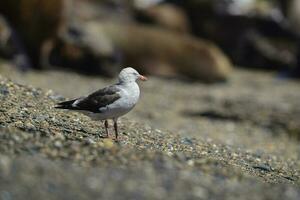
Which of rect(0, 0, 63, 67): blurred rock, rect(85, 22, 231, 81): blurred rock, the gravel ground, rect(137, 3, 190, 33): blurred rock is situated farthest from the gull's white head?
rect(137, 3, 190, 33): blurred rock

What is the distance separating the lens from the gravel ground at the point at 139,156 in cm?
602

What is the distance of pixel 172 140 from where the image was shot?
31.1ft

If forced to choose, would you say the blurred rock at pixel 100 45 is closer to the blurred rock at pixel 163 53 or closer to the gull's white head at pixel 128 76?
the blurred rock at pixel 163 53

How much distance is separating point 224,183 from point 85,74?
42.3 feet

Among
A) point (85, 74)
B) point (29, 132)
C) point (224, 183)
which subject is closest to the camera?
point (224, 183)

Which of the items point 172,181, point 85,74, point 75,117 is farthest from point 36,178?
point 85,74

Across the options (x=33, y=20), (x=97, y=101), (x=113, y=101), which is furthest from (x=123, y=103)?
(x=33, y=20)

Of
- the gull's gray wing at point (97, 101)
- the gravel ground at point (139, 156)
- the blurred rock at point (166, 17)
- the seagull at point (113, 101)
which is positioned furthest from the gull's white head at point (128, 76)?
the blurred rock at point (166, 17)

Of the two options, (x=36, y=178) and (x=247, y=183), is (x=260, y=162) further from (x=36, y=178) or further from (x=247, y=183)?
(x=36, y=178)

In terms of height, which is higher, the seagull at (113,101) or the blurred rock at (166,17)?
the seagull at (113,101)

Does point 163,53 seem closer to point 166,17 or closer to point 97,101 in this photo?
point 166,17

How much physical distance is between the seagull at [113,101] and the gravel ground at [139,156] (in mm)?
272

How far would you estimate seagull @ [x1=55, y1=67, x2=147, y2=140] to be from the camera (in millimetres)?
7832

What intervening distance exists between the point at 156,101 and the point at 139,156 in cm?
1023
